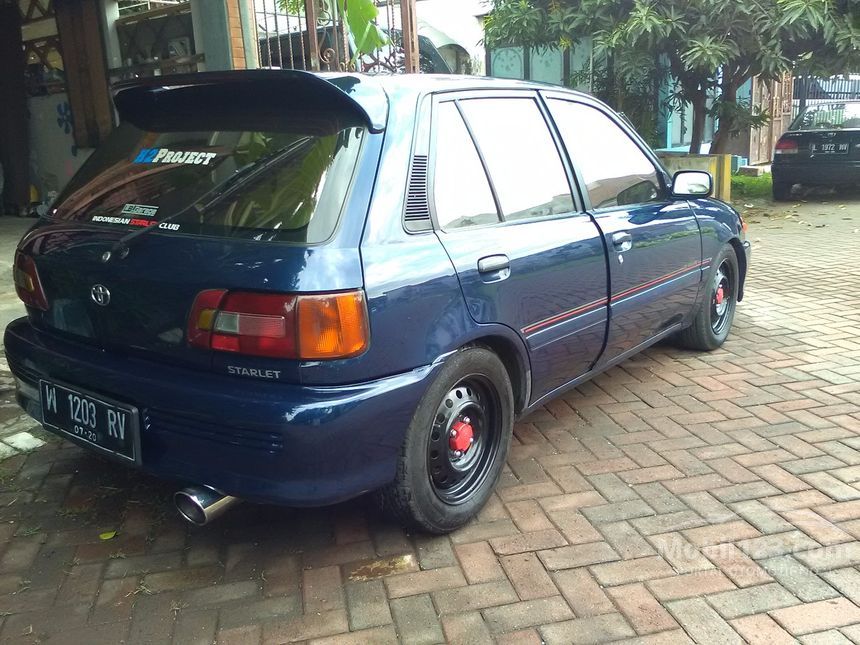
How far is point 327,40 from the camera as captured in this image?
24.4 ft

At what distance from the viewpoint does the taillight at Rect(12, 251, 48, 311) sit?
2.88m

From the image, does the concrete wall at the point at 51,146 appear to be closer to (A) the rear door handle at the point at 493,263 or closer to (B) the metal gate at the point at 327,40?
(B) the metal gate at the point at 327,40

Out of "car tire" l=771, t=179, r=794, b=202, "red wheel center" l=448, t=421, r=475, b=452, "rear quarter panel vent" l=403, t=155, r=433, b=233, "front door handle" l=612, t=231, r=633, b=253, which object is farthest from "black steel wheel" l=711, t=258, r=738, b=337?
"car tire" l=771, t=179, r=794, b=202

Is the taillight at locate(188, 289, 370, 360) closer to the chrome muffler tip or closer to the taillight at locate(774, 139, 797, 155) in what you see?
the chrome muffler tip

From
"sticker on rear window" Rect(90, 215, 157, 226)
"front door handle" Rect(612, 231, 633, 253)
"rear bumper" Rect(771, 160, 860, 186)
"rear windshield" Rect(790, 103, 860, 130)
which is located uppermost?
"rear windshield" Rect(790, 103, 860, 130)

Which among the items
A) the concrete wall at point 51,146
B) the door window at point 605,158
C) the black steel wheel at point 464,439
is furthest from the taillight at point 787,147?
the black steel wheel at point 464,439

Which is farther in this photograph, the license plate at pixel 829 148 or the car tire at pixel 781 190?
the car tire at pixel 781 190

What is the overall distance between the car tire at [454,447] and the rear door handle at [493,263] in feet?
0.95

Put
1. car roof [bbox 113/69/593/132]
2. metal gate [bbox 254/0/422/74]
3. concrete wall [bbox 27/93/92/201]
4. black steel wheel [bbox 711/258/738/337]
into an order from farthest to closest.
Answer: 1. concrete wall [bbox 27/93/92/201]
2. metal gate [bbox 254/0/422/74]
3. black steel wheel [bbox 711/258/738/337]
4. car roof [bbox 113/69/593/132]

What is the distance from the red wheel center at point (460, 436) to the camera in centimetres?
288

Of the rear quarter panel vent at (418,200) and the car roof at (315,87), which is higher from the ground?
the car roof at (315,87)

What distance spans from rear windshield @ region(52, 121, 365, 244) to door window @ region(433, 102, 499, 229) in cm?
38

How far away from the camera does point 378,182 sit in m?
2.52

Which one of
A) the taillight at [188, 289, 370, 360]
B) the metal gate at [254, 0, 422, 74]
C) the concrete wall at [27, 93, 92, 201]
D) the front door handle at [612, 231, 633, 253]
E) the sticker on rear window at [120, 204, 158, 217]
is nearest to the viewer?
the taillight at [188, 289, 370, 360]
